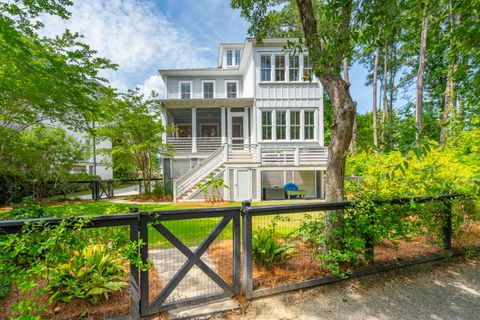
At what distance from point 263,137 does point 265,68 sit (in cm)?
425

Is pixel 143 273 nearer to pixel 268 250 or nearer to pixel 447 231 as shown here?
pixel 268 250

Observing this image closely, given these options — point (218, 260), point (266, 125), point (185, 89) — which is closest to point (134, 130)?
point (185, 89)

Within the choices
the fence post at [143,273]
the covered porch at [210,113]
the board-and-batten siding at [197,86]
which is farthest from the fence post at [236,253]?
the board-and-batten siding at [197,86]

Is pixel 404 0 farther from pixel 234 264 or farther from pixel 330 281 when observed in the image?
pixel 234 264

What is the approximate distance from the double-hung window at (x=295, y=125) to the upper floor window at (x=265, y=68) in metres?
2.69

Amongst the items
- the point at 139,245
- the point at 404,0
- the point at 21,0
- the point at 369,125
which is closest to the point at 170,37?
the point at 21,0

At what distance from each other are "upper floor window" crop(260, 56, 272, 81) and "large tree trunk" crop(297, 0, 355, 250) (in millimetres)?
10172

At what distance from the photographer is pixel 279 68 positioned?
13188 mm

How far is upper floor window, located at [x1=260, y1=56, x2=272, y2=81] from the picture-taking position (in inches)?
518

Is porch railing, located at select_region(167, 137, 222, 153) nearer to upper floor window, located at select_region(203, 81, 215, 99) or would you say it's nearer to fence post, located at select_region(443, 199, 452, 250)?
upper floor window, located at select_region(203, 81, 215, 99)

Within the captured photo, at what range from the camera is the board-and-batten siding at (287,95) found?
13.1 m

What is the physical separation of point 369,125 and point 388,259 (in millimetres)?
24894

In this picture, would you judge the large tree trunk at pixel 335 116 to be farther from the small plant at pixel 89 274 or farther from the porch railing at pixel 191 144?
the porch railing at pixel 191 144

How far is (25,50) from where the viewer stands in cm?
519
